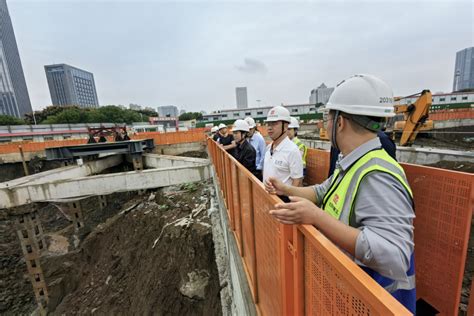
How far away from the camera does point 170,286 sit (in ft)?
21.0

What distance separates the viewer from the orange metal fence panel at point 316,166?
12.7 ft

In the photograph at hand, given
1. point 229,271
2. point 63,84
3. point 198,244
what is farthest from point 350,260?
point 63,84

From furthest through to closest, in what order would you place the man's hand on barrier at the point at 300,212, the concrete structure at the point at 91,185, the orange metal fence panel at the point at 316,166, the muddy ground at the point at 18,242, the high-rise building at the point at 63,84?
A: the high-rise building at the point at 63,84, the muddy ground at the point at 18,242, the concrete structure at the point at 91,185, the orange metal fence panel at the point at 316,166, the man's hand on barrier at the point at 300,212

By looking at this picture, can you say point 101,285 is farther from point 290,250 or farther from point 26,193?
point 290,250

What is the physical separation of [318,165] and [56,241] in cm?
1673

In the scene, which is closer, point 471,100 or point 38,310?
point 38,310

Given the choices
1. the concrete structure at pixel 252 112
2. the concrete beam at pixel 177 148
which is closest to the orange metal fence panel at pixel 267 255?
the concrete beam at pixel 177 148

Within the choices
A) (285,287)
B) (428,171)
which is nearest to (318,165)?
(428,171)

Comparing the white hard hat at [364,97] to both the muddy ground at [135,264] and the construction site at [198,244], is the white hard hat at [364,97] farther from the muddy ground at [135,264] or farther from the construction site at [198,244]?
the muddy ground at [135,264]

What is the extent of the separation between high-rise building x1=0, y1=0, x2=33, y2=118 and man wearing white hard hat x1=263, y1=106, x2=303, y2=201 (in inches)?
4766

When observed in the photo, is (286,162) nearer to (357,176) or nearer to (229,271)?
(357,176)

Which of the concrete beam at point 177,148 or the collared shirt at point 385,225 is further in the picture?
the concrete beam at point 177,148

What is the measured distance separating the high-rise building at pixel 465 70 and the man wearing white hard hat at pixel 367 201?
13173 centimetres

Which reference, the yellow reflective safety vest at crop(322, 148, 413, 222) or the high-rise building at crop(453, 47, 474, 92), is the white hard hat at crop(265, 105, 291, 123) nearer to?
the yellow reflective safety vest at crop(322, 148, 413, 222)
